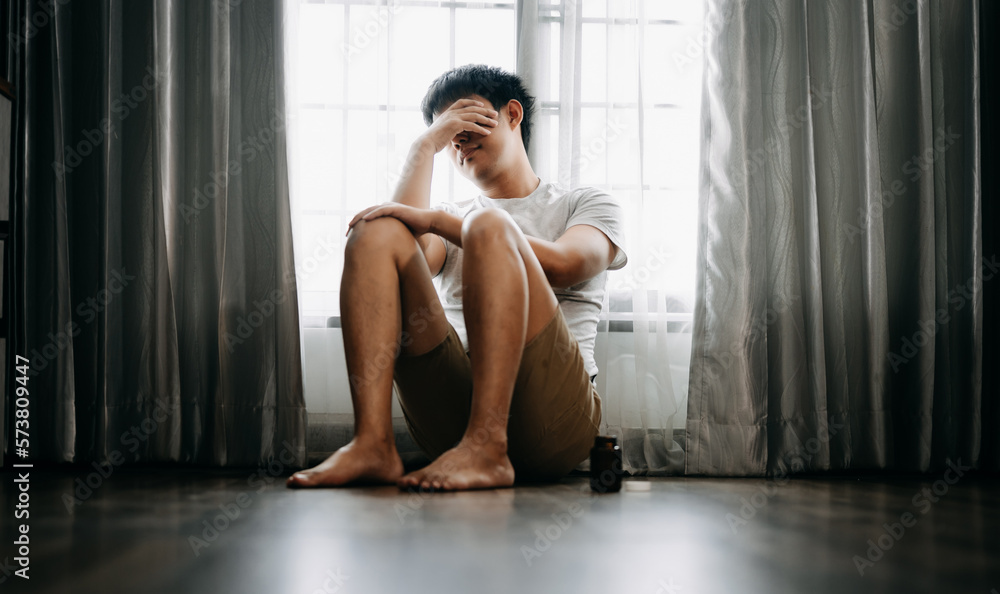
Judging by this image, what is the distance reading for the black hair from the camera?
162 centimetres

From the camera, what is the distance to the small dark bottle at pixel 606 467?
1359 mm

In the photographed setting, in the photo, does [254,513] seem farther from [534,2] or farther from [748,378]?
[534,2]

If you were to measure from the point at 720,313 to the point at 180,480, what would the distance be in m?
1.35

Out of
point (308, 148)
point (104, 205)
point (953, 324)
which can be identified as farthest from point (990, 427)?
point (104, 205)

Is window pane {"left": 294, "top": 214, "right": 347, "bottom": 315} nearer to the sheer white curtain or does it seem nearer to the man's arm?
the sheer white curtain

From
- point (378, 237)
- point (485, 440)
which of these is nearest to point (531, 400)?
point (485, 440)

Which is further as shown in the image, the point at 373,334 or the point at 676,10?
the point at 676,10

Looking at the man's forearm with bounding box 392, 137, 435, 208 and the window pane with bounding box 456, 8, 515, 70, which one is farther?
the window pane with bounding box 456, 8, 515, 70

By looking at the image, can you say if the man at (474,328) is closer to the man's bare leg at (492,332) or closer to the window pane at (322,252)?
the man's bare leg at (492,332)

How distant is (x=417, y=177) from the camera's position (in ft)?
4.92

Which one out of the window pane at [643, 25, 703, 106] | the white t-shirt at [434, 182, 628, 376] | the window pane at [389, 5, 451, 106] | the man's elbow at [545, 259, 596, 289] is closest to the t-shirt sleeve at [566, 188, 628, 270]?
the white t-shirt at [434, 182, 628, 376]

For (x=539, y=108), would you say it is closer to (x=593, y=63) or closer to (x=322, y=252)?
(x=593, y=63)

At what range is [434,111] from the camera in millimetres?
1670

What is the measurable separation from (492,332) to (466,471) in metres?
0.25
